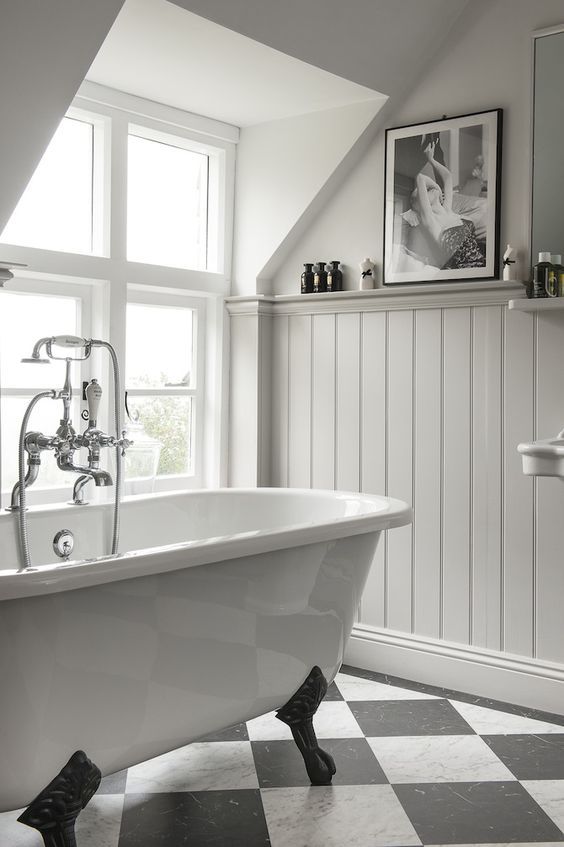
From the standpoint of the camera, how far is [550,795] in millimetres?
2410

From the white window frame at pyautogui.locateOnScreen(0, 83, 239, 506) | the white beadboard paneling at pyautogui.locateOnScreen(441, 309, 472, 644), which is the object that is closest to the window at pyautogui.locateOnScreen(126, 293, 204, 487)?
the white window frame at pyautogui.locateOnScreen(0, 83, 239, 506)

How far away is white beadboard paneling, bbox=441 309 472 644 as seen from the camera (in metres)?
3.22

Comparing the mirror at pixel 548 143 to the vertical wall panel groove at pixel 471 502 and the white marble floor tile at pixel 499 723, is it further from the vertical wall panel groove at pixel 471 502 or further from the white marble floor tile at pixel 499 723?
the white marble floor tile at pixel 499 723

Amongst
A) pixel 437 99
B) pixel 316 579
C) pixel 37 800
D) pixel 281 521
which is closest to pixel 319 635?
pixel 316 579

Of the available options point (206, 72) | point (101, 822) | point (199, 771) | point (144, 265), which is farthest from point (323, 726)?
point (206, 72)

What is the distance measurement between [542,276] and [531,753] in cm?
149

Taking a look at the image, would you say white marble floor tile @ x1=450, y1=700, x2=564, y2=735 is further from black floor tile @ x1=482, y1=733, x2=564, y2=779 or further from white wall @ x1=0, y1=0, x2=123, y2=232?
white wall @ x1=0, y1=0, x2=123, y2=232

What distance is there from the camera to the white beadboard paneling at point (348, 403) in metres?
3.51

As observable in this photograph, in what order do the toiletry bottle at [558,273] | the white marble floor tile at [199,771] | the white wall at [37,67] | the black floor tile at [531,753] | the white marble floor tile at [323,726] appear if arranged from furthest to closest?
the toiletry bottle at [558,273], the white marble floor tile at [323,726], the black floor tile at [531,753], the white marble floor tile at [199,771], the white wall at [37,67]

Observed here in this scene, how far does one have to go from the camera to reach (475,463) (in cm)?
320

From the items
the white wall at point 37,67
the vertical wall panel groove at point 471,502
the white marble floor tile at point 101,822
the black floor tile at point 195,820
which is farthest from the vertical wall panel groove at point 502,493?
the white wall at point 37,67

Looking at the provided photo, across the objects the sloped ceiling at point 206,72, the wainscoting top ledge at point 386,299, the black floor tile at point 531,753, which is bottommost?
the black floor tile at point 531,753

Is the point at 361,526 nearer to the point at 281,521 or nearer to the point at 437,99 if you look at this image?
the point at 281,521

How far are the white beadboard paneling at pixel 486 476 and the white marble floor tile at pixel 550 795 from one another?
27.9 inches
